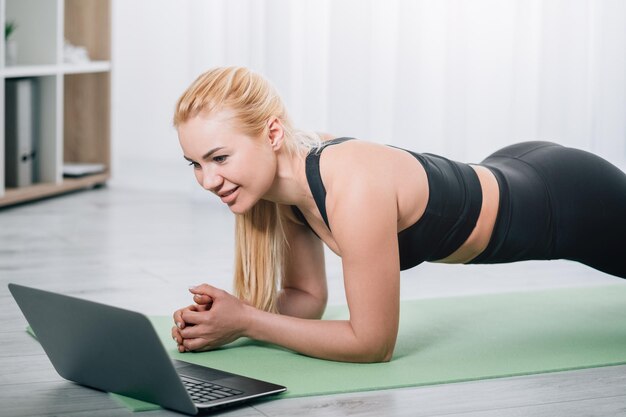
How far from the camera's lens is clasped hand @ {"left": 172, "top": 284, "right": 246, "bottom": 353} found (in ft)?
5.54

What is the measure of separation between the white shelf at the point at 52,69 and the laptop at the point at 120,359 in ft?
6.51

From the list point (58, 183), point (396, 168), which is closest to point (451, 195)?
point (396, 168)

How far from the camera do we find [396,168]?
5.59 feet

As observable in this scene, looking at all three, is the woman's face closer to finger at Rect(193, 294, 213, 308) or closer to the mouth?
the mouth

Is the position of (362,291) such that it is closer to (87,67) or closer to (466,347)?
(466,347)

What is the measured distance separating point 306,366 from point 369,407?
23cm

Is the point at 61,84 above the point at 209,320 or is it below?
above

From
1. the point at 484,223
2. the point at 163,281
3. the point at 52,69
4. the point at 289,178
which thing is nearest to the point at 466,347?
the point at 484,223

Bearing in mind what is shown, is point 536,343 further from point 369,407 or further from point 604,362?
point 369,407

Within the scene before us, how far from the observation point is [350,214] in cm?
161

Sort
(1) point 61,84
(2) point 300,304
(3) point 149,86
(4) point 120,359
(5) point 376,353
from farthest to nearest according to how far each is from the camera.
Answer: (3) point 149,86 → (1) point 61,84 → (2) point 300,304 → (5) point 376,353 → (4) point 120,359

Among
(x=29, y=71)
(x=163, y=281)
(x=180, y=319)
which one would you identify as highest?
(x=29, y=71)

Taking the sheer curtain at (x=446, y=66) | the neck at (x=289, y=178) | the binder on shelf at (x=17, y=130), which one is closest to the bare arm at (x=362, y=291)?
the neck at (x=289, y=178)

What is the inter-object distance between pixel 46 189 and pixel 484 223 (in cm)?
223
